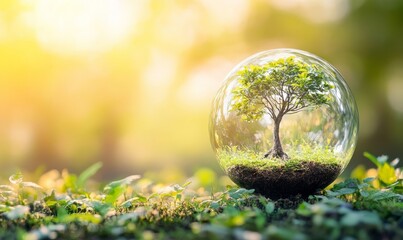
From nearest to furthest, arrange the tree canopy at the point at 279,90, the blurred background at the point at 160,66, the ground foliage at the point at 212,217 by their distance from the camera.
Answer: the ground foliage at the point at 212,217 → the tree canopy at the point at 279,90 → the blurred background at the point at 160,66

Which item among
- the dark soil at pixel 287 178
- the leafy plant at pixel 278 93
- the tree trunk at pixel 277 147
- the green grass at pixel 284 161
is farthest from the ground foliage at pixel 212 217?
the leafy plant at pixel 278 93

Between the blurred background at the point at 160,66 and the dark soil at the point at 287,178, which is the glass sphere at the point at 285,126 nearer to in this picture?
the dark soil at the point at 287,178

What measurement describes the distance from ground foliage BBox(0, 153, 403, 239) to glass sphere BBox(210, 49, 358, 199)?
0.20 meters

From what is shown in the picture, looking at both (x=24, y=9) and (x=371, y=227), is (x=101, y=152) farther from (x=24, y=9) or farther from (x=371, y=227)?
(x=371, y=227)

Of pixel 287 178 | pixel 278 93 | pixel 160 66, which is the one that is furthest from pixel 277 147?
pixel 160 66

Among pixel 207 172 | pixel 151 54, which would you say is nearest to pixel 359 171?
pixel 207 172

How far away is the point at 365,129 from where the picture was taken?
16188 millimetres

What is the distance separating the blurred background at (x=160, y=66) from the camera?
16469 mm

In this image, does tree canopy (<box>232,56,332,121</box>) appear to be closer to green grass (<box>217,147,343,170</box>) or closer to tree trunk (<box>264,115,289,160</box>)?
tree trunk (<box>264,115,289,160</box>)

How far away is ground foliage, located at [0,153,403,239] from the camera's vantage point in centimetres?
280

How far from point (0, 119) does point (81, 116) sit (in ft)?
8.99

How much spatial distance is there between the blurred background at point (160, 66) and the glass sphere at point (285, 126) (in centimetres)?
1116

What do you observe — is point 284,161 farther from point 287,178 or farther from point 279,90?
point 279,90

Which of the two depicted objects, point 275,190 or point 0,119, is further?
point 0,119
